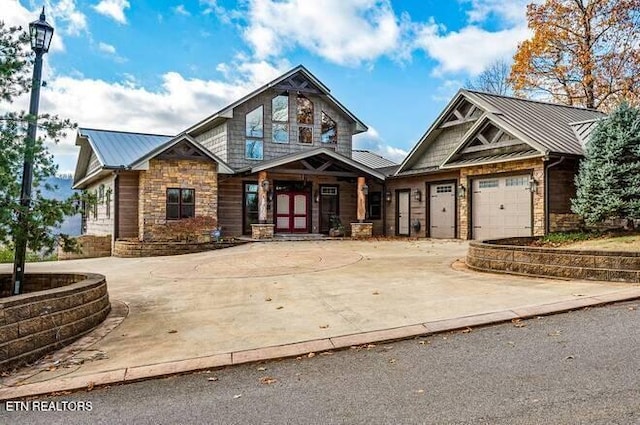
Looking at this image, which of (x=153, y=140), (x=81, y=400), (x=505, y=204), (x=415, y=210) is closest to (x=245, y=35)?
(x=153, y=140)

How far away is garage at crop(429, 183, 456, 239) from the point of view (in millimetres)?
16844

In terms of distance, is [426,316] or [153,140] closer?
[426,316]

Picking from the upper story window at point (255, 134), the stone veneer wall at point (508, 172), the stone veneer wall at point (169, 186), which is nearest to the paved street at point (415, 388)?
the stone veneer wall at point (508, 172)

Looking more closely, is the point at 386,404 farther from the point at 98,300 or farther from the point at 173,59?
the point at 173,59

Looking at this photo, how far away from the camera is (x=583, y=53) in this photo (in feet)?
70.3

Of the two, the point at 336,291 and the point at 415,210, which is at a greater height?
the point at 415,210

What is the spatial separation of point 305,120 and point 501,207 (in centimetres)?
909

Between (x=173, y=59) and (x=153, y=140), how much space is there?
423cm

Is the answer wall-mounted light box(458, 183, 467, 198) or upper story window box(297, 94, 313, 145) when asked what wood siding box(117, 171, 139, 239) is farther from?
wall-mounted light box(458, 183, 467, 198)

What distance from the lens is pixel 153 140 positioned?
2036 centimetres

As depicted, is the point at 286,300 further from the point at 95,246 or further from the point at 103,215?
the point at 103,215

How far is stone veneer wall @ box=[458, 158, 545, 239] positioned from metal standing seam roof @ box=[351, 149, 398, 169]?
275 inches

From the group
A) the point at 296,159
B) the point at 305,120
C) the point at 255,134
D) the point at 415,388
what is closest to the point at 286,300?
the point at 415,388

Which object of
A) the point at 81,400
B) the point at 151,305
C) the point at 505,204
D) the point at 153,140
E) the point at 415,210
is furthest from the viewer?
the point at 153,140
